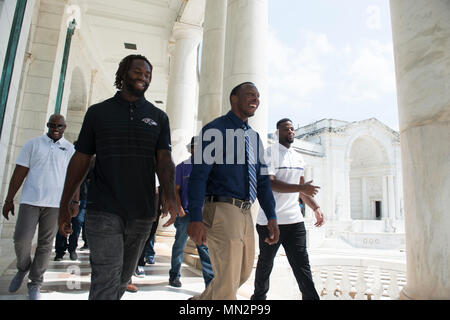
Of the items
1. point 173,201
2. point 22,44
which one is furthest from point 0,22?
point 173,201

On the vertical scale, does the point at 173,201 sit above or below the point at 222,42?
below

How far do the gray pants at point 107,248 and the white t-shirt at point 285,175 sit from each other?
1814mm

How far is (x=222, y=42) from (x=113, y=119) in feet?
19.8

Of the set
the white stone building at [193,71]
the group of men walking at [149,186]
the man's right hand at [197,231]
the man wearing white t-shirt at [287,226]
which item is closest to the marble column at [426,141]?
the white stone building at [193,71]

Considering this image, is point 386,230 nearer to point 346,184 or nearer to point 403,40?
point 346,184

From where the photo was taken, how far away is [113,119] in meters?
2.35

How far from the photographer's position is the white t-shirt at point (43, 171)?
3.76 meters

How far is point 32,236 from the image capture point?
372 cm

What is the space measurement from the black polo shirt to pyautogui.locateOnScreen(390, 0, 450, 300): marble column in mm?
2469

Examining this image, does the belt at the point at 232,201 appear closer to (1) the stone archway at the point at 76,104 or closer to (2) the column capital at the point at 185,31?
(2) the column capital at the point at 185,31

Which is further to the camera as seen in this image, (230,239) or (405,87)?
(405,87)

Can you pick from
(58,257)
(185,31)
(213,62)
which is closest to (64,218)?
(58,257)
